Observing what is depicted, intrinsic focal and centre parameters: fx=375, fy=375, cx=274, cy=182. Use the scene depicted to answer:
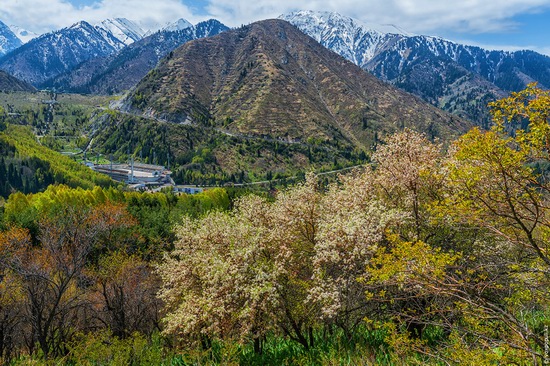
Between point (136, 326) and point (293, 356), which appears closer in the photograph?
point (293, 356)

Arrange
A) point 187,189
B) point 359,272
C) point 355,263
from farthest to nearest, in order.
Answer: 1. point 187,189
2. point 359,272
3. point 355,263

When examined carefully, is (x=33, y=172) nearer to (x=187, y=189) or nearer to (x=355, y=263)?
(x=187, y=189)

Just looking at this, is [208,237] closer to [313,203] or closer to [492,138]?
[313,203]

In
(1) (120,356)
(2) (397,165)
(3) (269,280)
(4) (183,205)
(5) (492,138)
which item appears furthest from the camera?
(4) (183,205)

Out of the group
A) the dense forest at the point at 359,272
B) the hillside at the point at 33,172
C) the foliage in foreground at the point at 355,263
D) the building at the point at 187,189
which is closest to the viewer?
the dense forest at the point at 359,272

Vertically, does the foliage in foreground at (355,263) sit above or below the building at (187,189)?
above

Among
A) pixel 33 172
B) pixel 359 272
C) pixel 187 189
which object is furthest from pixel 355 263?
pixel 33 172

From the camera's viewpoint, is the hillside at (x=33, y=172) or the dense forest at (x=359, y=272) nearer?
the dense forest at (x=359, y=272)

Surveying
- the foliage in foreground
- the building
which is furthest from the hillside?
the foliage in foreground

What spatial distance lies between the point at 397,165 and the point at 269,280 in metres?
10.9

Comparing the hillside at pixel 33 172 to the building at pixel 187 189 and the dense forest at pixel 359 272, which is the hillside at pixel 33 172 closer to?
the building at pixel 187 189

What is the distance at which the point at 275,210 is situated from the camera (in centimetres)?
2675

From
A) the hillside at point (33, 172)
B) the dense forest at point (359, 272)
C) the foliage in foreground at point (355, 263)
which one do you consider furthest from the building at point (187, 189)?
the foliage in foreground at point (355, 263)

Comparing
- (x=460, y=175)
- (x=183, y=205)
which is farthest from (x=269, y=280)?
(x=183, y=205)
